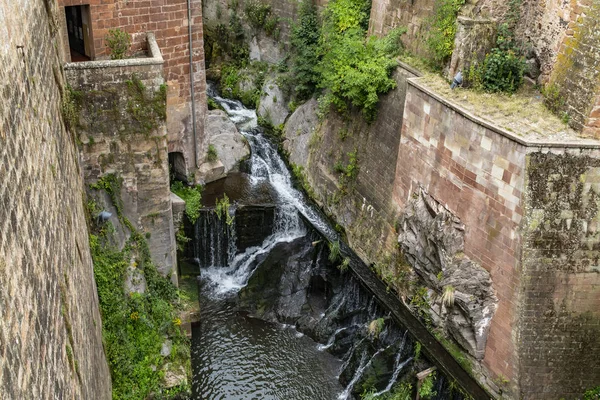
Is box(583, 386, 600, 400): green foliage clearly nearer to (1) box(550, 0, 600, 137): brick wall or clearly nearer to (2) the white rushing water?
(1) box(550, 0, 600, 137): brick wall

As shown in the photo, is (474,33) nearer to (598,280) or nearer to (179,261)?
(598,280)

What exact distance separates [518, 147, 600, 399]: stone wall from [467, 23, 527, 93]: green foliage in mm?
2264

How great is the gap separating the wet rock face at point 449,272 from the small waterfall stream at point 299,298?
1002 millimetres

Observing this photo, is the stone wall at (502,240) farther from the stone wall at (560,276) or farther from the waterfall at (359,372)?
the waterfall at (359,372)

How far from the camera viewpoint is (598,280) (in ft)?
31.2

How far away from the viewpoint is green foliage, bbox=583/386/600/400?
9.73 metres

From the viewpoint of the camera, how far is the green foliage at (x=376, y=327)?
38.3 feet

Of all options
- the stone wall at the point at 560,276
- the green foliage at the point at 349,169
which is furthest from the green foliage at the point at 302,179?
the stone wall at the point at 560,276

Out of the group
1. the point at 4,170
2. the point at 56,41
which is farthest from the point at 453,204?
the point at 4,170

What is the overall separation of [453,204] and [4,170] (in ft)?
26.4

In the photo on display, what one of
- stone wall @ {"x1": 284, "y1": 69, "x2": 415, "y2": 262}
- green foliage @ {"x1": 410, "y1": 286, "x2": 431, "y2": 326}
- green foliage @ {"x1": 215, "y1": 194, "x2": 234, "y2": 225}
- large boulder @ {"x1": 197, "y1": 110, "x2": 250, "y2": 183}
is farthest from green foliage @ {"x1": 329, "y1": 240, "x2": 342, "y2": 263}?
large boulder @ {"x1": 197, "y1": 110, "x2": 250, "y2": 183}

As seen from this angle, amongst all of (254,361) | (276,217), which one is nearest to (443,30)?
(276,217)

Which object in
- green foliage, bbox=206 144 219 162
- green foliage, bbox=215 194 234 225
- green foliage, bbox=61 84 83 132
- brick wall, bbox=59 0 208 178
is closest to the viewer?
green foliage, bbox=61 84 83 132

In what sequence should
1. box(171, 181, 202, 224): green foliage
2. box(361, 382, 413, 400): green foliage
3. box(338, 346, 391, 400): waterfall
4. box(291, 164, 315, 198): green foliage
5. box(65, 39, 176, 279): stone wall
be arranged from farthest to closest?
box(291, 164, 315, 198): green foliage, box(171, 181, 202, 224): green foliage, box(338, 346, 391, 400): waterfall, box(361, 382, 413, 400): green foliage, box(65, 39, 176, 279): stone wall
